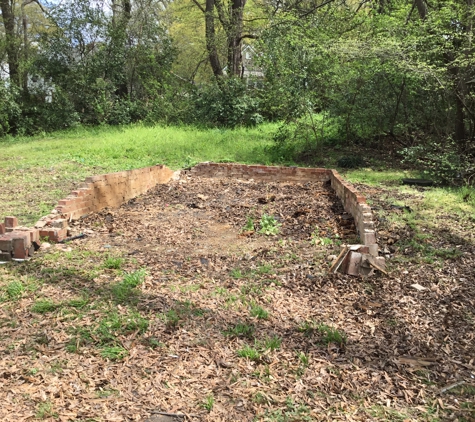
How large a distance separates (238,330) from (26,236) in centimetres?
239

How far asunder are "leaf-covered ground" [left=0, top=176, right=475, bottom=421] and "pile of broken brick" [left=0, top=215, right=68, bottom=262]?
16 cm

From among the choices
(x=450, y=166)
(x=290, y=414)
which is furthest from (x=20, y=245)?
→ (x=450, y=166)

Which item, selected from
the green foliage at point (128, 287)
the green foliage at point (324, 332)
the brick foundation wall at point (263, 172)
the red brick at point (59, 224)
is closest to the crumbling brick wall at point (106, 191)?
the red brick at point (59, 224)

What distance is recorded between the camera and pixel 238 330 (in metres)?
2.77

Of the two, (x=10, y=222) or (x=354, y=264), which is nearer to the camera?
(x=354, y=264)

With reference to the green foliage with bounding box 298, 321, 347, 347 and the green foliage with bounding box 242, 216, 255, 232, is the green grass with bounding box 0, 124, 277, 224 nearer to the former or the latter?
the green foliage with bounding box 242, 216, 255, 232

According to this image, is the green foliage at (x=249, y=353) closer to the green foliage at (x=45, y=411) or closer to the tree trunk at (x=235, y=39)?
the green foliage at (x=45, y=411)

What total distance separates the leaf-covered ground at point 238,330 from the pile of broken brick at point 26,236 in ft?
0.53

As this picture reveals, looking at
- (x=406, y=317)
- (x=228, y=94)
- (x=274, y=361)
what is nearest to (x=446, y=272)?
(x=406, y=317)

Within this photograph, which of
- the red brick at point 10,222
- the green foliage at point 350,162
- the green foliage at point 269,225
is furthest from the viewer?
the green foliage at point 350,162

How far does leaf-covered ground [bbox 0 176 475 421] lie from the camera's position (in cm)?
214

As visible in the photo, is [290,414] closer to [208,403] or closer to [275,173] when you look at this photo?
[208,403]

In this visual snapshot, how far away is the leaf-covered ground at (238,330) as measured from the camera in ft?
7.04

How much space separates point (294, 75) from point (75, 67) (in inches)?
417
